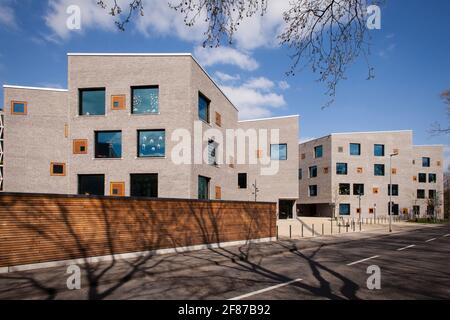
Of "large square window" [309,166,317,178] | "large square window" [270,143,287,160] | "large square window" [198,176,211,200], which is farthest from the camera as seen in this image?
"large square window" [309,166,317,178]

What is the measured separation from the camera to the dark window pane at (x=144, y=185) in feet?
72.4

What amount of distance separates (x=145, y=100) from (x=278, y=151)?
Answer: 28.3 metres

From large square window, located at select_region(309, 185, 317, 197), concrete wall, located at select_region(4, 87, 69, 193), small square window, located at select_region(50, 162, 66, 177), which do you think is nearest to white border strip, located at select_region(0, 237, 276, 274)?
concrete wall, located at select_region(4, 87, 69, 193)

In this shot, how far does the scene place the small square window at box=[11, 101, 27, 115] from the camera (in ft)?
91.0

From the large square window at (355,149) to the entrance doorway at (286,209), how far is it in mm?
18054

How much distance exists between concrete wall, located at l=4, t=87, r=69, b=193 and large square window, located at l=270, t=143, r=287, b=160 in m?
29.0

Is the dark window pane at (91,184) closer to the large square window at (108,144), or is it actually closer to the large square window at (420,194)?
the large square window at (108,144)

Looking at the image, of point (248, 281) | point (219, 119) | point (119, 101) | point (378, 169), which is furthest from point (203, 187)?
point (378, 169)

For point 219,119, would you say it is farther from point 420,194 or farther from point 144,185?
point 420,194

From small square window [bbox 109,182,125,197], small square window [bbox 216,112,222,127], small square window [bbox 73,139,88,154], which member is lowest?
small square window [bbox 109,182,125,197]

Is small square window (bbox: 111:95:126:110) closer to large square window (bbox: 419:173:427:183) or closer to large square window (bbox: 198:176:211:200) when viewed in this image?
large square window (bbox: 198:176:211:200)

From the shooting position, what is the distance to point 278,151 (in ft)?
154

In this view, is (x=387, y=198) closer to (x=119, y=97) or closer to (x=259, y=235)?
(x=259, y=235)
